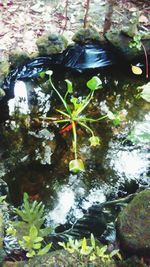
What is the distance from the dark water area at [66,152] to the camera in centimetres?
326

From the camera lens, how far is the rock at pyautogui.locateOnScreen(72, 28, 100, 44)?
4.50 meters

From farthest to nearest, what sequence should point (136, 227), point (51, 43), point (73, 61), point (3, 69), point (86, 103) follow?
point (73, 61) → point (51, 43) → point (3, 69) → point (86, 103) → point (136, 227)

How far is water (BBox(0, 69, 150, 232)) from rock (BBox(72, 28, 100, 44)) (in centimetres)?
67

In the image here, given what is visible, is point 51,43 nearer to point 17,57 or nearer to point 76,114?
point 17,57

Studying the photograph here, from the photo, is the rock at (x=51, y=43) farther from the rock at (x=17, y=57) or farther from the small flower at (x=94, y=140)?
the small flower at (x=94, y=140)

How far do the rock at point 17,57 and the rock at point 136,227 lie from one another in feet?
7.96

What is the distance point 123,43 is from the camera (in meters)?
4.54

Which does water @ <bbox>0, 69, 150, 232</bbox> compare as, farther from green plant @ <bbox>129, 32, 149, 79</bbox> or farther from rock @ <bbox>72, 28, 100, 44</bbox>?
rock @ <bbox>72, 28, 100, 44</bbox>

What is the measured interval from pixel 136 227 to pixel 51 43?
264 cm

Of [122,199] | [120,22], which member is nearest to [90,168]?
[122,199]

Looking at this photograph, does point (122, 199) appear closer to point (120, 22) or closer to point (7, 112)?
point (7, 112)

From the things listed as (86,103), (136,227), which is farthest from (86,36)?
(136,227)

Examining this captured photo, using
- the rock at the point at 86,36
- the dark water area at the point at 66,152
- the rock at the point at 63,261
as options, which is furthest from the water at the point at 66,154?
the rock at the point at 63,261

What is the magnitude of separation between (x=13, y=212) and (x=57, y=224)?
1.23ft
